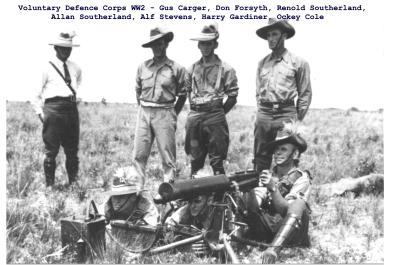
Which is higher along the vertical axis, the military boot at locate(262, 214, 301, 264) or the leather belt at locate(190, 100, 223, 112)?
the leather belt at locate(190, 100, 223, 112)

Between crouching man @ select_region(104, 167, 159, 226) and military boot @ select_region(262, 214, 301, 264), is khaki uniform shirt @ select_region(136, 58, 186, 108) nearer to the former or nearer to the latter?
crouching man @ select_region(104, 167, 159, 226)

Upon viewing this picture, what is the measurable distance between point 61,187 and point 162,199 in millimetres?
3303

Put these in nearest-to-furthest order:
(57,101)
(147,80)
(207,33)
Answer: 1. (207,33)
2. (147,80)
3. (57,101)

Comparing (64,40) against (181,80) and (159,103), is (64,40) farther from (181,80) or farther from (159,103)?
(181,80)

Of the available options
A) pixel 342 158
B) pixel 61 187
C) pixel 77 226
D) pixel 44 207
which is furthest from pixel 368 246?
pixel 342 158

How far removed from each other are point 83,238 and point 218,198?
4.27 feet

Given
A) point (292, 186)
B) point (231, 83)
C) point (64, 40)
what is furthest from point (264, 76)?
point (64, 40)

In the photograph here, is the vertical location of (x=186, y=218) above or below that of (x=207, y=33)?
below

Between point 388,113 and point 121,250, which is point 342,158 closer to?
point 388,113

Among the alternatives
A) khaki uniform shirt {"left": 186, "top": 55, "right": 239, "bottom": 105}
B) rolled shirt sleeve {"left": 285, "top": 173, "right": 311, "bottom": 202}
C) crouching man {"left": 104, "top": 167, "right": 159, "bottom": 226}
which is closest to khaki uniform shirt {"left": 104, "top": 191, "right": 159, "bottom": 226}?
crouching man {"left": 104, "top": 167, "right": 159, "bottom": 226}

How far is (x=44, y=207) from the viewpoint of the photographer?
5301 millimetres

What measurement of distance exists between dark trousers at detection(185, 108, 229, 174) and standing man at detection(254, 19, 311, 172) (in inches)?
20.0

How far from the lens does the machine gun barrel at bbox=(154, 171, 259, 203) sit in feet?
12.6

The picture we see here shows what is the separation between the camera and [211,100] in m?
5.98
